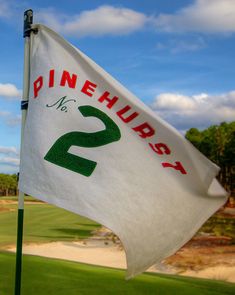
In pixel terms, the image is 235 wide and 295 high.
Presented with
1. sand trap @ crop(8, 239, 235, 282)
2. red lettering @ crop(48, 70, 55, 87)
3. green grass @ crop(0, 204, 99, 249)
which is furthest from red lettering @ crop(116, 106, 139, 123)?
green grass @ crop(0, 204, 99, 249)

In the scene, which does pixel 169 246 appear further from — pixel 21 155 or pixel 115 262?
pixel 115 262

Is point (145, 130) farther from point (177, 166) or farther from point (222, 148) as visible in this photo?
point (222, 148)

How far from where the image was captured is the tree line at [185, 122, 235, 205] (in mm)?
36791

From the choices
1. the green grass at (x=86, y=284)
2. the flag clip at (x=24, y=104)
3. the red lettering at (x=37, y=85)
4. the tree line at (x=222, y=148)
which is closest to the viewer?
the red lettering at (x=37, y=85)

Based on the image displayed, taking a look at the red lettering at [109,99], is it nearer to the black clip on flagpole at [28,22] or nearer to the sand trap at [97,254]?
the black clip on flagpole at [28,22]

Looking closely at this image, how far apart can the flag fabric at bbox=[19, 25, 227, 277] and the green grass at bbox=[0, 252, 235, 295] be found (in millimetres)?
2859

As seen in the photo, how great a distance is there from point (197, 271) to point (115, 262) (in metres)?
2.79

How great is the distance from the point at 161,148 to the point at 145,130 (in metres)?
0.16

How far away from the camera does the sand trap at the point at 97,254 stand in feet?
41.2

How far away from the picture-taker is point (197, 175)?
3.28m

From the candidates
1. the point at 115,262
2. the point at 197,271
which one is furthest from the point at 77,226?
the point at 197,271

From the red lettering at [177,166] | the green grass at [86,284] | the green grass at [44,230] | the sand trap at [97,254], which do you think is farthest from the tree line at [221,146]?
the red lettering at [177,166]

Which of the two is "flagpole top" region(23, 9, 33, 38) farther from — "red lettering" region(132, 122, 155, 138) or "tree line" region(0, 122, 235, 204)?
"tree line" region(0, 122, 235, 204)

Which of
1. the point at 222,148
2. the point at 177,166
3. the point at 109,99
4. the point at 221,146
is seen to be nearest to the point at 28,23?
the point at 109,99
